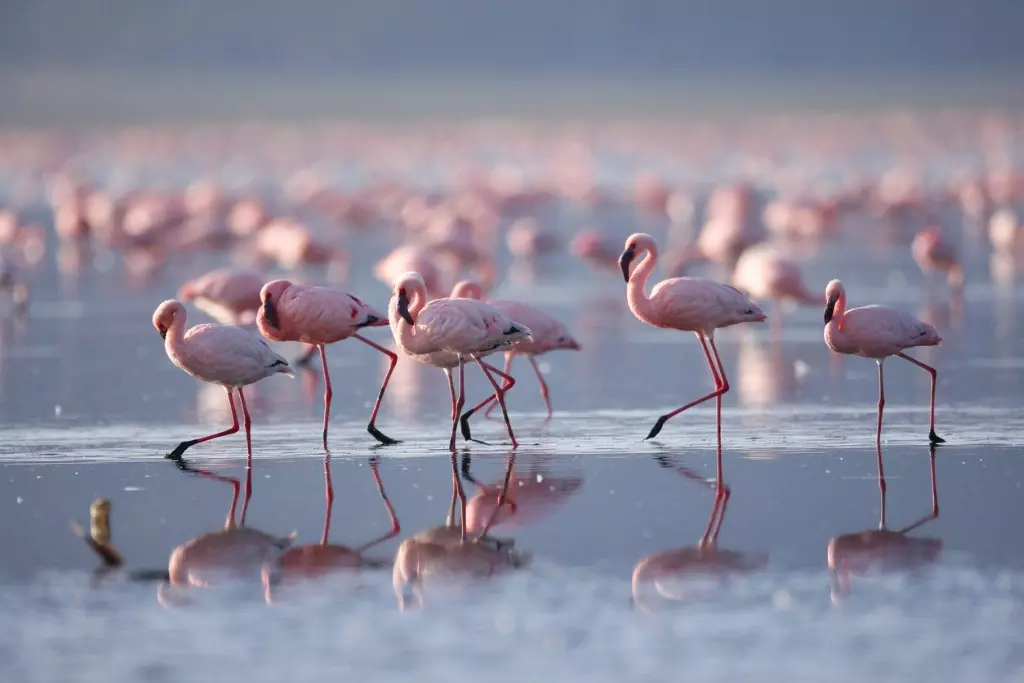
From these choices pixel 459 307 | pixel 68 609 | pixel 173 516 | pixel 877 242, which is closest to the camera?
pixel 68 609

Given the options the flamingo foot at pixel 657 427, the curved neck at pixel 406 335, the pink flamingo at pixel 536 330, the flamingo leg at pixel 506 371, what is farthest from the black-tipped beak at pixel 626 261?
the curved neck at pixel 406 335

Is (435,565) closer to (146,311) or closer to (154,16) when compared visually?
(146,311)

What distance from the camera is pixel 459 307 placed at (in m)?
8.20

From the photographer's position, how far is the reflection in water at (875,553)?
19.6 feet

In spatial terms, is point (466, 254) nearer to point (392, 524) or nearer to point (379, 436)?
point (379, 436)

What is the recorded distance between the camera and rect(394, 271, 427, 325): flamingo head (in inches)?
323

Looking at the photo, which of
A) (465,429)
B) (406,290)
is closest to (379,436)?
(465,429)

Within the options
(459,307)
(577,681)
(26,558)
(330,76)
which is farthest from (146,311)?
(330,76)

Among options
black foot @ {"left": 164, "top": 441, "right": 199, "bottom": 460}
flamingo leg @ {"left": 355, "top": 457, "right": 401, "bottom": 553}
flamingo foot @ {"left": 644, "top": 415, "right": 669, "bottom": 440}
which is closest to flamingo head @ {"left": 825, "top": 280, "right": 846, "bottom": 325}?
flamingo foot @ {"left": 644, "top": 415, "right": 669, "bottom": 440}

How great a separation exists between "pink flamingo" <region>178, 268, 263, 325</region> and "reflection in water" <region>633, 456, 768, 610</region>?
6152 millimetres

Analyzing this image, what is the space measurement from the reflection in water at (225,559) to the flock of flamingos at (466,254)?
2 centimetres

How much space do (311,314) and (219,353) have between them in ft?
2.82

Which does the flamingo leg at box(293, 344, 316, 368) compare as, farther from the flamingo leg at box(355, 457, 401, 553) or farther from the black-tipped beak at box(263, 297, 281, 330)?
the flamingo leg at box(355, 457, 401, 553)

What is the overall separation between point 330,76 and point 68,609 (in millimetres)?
127025
